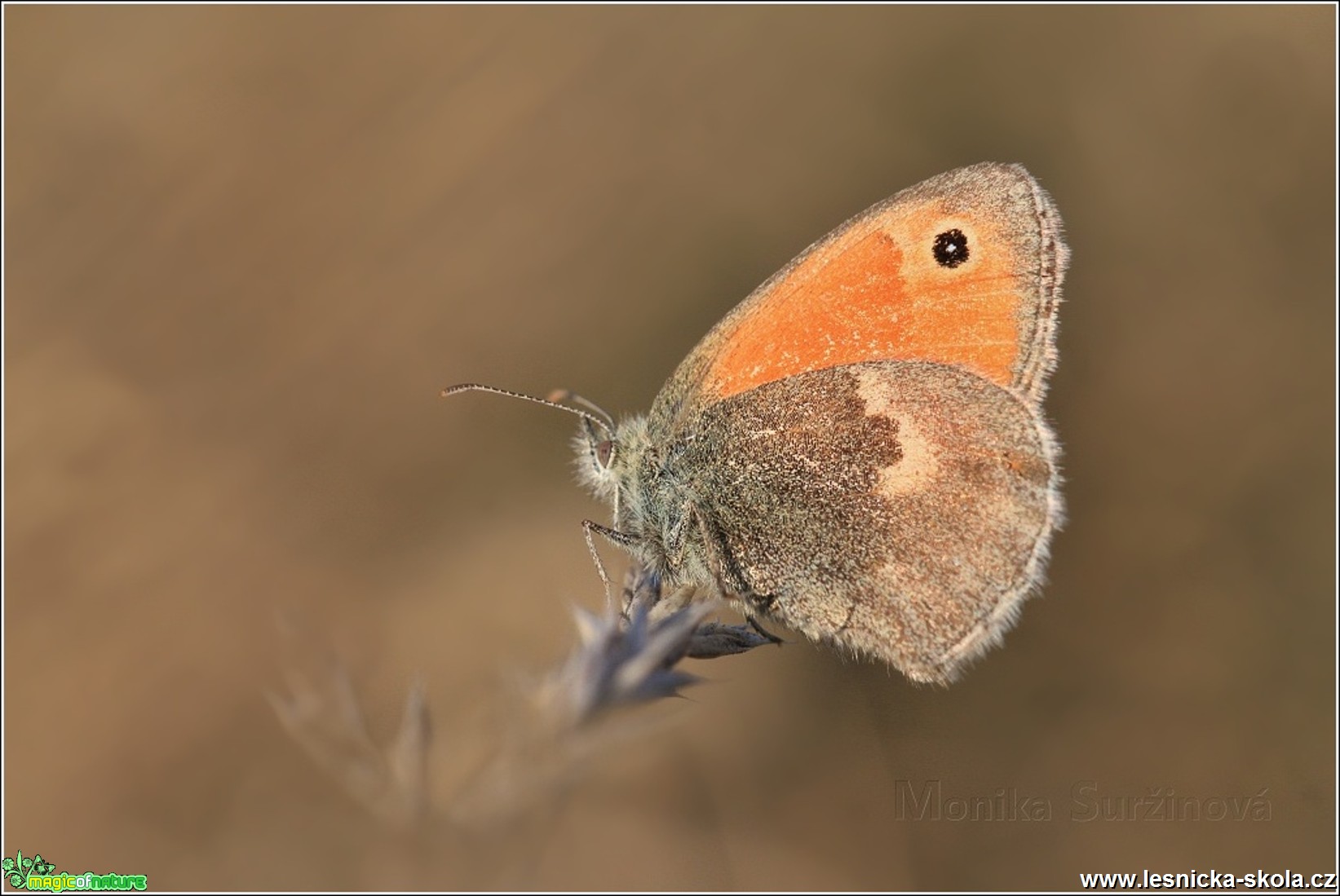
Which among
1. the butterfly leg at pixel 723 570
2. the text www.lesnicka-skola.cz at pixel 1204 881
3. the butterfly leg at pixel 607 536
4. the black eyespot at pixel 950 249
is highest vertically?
the black eyespot at pixel 950 249

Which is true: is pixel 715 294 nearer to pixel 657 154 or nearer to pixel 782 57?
pixel 657 154

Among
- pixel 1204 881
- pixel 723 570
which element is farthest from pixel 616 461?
pixel 1204 881

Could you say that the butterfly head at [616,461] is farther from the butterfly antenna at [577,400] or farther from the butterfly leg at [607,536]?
the butterfly leg at [607,536]

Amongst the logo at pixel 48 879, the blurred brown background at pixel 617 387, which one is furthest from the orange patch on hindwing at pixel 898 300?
the logo at pixel 48 879

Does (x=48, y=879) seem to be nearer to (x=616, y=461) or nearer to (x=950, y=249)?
(x=616, y=461)

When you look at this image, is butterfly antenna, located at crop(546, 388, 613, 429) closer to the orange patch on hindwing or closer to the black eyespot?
the orange patch on hindwing

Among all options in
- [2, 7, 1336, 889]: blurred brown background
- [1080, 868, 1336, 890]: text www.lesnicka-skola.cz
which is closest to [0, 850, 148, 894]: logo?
[2, 7, 1336, 889]: blurred brown background

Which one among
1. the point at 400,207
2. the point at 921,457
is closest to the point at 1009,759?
the point at 921,457

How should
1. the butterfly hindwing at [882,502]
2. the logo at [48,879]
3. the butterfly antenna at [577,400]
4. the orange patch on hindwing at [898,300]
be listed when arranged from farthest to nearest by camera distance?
the butterfly antenna at [577,400] < the orange patch on hindwing at [898,300] < the butterfly hindwing at [882,502] < the logo at [48,879]
